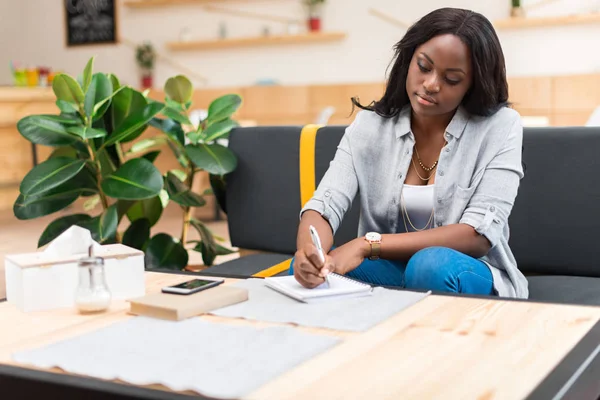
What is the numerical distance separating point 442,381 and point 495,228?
34.5 inches

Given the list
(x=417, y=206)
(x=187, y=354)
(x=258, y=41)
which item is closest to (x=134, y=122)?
(x=417, y=206)

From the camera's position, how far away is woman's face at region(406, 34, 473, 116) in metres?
1.80

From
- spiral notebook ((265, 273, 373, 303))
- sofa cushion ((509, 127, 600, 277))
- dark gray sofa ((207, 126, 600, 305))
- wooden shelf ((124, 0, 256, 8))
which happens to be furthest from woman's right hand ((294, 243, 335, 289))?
wooden shelf ((124, 0, 256, 8))

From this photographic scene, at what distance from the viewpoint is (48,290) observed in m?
1.41

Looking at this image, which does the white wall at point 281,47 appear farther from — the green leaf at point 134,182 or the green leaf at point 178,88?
the green leaf at point 134,182

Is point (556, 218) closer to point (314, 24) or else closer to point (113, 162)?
point (113, 162)

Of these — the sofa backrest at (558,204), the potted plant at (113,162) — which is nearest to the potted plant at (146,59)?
the potted plant at (113,162)

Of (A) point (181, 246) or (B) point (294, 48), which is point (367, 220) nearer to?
(A) point (181, 246)

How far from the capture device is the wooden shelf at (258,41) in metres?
6.29

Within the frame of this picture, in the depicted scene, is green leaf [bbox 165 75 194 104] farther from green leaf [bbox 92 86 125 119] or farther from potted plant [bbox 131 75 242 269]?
green leaf [bbox 92 86 125 119]

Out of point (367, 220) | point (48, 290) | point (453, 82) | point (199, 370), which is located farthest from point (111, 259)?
point (453, 82)

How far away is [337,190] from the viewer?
6.26 feet

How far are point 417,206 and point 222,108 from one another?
123 centimetres

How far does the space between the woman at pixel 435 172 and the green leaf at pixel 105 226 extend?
997 mm
